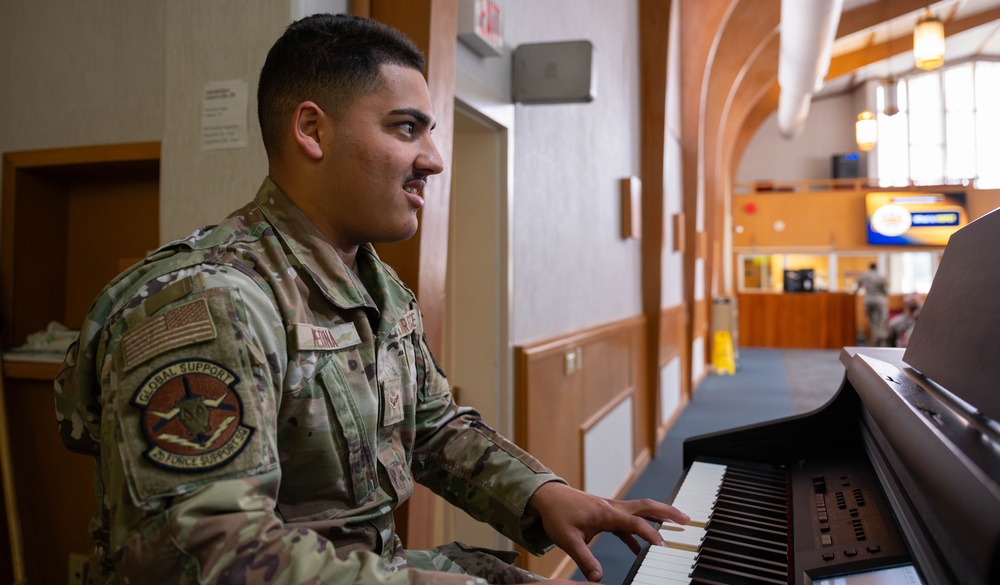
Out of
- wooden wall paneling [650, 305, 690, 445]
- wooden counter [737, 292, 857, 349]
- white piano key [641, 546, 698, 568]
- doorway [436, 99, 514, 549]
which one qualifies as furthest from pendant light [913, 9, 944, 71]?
white piano key [641, 546, 698, 568]

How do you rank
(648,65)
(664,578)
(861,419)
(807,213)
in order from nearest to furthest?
(664,578), (861,419), (648,65), (807,213)

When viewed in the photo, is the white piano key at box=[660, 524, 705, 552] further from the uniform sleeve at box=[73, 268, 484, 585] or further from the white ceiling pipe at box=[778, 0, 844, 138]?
the white ceiling pipe at box=[778, 0, 844, 138]

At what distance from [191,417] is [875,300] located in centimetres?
1291

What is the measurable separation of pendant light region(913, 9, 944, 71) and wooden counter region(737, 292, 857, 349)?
22.9 feet

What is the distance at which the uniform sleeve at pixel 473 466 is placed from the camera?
52.0 inches

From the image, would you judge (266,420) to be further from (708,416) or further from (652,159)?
(708,416)

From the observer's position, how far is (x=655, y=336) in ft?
17.8

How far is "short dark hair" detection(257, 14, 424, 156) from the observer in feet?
3.82

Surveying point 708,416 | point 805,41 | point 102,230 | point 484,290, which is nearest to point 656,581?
point 484,290

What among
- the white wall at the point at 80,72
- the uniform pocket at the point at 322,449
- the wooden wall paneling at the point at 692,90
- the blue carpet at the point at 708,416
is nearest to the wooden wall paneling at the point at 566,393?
the blue carpet at the point at 708,416

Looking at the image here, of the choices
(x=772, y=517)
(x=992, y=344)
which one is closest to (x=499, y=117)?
(x=772, y=517)

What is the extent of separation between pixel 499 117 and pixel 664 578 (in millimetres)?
1911

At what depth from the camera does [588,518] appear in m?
1.25

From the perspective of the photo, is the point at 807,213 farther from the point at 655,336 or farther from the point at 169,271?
the point at 169,271
